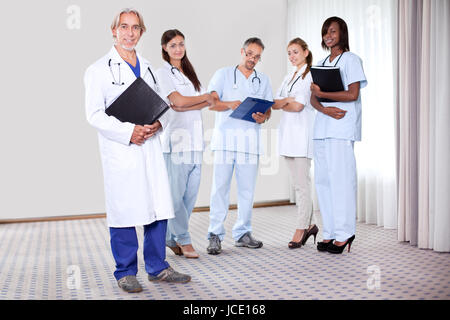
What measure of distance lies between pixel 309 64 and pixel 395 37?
2.78ft

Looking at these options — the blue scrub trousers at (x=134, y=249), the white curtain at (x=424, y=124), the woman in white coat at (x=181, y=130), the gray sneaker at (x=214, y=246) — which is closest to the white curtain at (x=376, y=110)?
the white curtain at (x=424, y=124)

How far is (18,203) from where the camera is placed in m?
5.13

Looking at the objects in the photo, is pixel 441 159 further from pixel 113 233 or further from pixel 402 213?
pixel 113 233

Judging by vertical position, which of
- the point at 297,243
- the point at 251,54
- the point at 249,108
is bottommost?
the point at 297,243

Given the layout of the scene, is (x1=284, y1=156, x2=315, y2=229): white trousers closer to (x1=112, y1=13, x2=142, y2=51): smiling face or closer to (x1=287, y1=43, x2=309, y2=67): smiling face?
(x1=287, y1=43, x2=309, y2=67): smiling face

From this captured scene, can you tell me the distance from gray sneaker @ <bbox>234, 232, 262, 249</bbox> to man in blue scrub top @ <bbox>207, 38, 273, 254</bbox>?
19cm

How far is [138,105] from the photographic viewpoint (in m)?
2.45

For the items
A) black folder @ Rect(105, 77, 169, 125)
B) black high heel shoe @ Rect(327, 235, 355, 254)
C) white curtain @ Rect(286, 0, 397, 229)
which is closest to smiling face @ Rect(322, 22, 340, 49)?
white curtain @ Rect(286, 0, 397, 229)

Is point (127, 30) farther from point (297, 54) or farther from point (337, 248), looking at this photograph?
point (337, 248)

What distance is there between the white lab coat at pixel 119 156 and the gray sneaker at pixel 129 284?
28cm

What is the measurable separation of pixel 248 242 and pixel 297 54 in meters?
1.36

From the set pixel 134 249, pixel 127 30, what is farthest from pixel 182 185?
pixel 127 30

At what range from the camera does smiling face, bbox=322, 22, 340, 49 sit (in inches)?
128
